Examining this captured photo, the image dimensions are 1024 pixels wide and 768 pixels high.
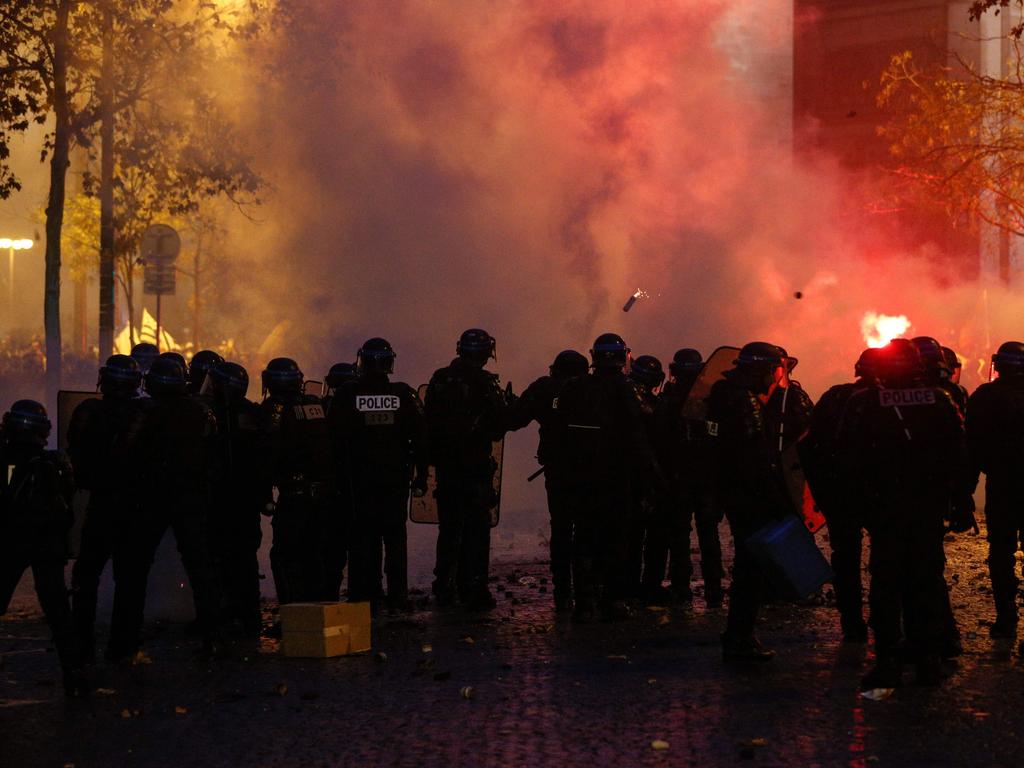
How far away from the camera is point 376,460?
10352 millimetres

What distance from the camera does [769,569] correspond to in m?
7.75

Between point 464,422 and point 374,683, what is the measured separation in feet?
10.5

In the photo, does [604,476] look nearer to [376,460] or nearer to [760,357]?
[376,460]

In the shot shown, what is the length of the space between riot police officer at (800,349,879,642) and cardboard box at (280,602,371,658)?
99.9 inches

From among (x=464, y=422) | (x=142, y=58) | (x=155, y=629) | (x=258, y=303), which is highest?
(x=142, y=58)

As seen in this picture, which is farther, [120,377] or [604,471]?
[604,471]

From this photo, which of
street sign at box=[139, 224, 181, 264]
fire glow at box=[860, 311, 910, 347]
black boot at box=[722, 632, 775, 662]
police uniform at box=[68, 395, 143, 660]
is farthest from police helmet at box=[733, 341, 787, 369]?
fire glow at box=[860, 311, 910, 347]

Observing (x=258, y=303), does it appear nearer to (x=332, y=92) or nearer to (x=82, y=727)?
(x=332, y=92)

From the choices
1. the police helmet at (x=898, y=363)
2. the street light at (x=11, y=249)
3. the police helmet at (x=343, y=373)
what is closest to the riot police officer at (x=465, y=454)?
the police helmet at (x=343, y=373)

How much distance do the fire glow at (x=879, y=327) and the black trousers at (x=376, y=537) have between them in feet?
58.6

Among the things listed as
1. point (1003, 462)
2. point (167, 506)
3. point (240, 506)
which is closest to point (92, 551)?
point (167, 506)

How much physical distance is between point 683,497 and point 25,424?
15.4ft

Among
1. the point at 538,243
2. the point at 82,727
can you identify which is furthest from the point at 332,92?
the point at 82,727

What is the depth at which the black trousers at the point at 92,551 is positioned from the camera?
849 cm
